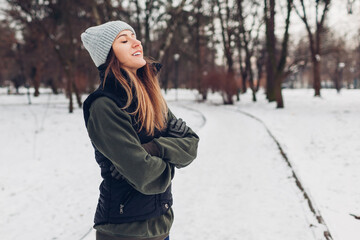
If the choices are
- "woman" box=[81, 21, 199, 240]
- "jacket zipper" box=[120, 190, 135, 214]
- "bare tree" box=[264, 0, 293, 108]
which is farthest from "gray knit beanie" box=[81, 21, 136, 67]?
"bare tree" box=[264, 0, 293, 108]

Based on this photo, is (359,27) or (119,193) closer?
(119,193)

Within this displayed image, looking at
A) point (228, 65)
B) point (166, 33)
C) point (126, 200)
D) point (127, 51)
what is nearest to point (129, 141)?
point (126, 200)

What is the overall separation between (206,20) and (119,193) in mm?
24691

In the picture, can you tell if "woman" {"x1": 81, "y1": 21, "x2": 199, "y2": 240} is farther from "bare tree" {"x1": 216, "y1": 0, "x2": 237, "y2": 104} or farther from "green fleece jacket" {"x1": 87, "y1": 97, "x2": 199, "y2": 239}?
"bare tree" {"x1": 216, "y1": 0, "x2": 237, "y2": 104}

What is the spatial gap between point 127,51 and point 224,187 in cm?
394

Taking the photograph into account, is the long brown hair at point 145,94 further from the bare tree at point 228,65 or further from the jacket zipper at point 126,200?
the bare tree at point 228,65

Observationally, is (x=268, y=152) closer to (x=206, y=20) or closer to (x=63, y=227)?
(x=63, y=227)

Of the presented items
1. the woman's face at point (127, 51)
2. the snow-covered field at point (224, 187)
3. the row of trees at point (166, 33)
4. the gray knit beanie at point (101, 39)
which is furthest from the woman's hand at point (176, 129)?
the row of trees at point (166, 33)

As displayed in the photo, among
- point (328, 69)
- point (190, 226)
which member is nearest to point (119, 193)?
point (190, 226)

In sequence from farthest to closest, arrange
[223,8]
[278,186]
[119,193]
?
[223,8]
[278,186]
[119,193]

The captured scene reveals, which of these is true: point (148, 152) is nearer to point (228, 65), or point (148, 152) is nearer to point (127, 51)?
point (127, 51)

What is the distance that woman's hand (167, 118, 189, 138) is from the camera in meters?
1.55

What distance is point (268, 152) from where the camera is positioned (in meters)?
7.06

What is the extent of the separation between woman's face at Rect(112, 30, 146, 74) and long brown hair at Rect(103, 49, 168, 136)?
0.10ft
